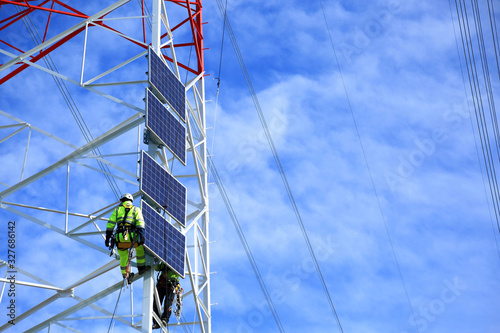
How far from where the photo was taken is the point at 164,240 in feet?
92.6

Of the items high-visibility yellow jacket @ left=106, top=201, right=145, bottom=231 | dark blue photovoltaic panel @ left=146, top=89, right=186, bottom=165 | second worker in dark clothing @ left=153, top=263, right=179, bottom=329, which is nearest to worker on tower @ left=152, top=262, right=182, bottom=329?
second worker in dark clothing @ left=153, top=263, right=179, bottom=329

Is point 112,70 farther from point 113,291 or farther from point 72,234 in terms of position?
point 113,291

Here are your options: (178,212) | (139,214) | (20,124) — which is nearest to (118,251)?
(139,214)

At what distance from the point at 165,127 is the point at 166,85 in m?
1.92

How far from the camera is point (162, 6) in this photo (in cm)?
3297

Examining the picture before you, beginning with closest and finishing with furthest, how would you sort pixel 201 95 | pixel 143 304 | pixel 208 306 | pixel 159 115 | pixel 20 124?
1. pixel 143 304
2. pixel 159 115
3. pixel 208 306
4. pixel 20 124
5. pixel 201 95

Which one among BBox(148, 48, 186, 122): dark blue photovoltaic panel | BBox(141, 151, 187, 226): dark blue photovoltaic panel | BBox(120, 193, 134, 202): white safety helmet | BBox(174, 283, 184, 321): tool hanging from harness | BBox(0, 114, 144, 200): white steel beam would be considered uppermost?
BBox(148, 48, 186, 122): dark blue photovoltaic panel

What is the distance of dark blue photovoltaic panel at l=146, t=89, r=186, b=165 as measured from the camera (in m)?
29.3

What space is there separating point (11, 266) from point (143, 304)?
261 inches

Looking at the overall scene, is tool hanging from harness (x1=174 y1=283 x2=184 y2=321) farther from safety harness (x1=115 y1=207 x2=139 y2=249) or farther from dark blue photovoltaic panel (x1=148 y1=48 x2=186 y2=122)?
dark blue photovoltaic panel (x1=148 y1=48 x2=186 y2=122)

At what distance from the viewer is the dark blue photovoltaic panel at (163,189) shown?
28062 millimetres

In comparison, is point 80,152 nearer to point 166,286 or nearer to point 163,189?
point 163,189

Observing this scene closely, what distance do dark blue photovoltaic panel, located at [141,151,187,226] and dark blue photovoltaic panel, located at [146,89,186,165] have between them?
1.18 meters

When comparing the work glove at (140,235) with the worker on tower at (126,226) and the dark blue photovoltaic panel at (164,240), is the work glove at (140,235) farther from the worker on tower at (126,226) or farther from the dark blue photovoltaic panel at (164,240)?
the dark blue photovoltaic panel at (164,240)
